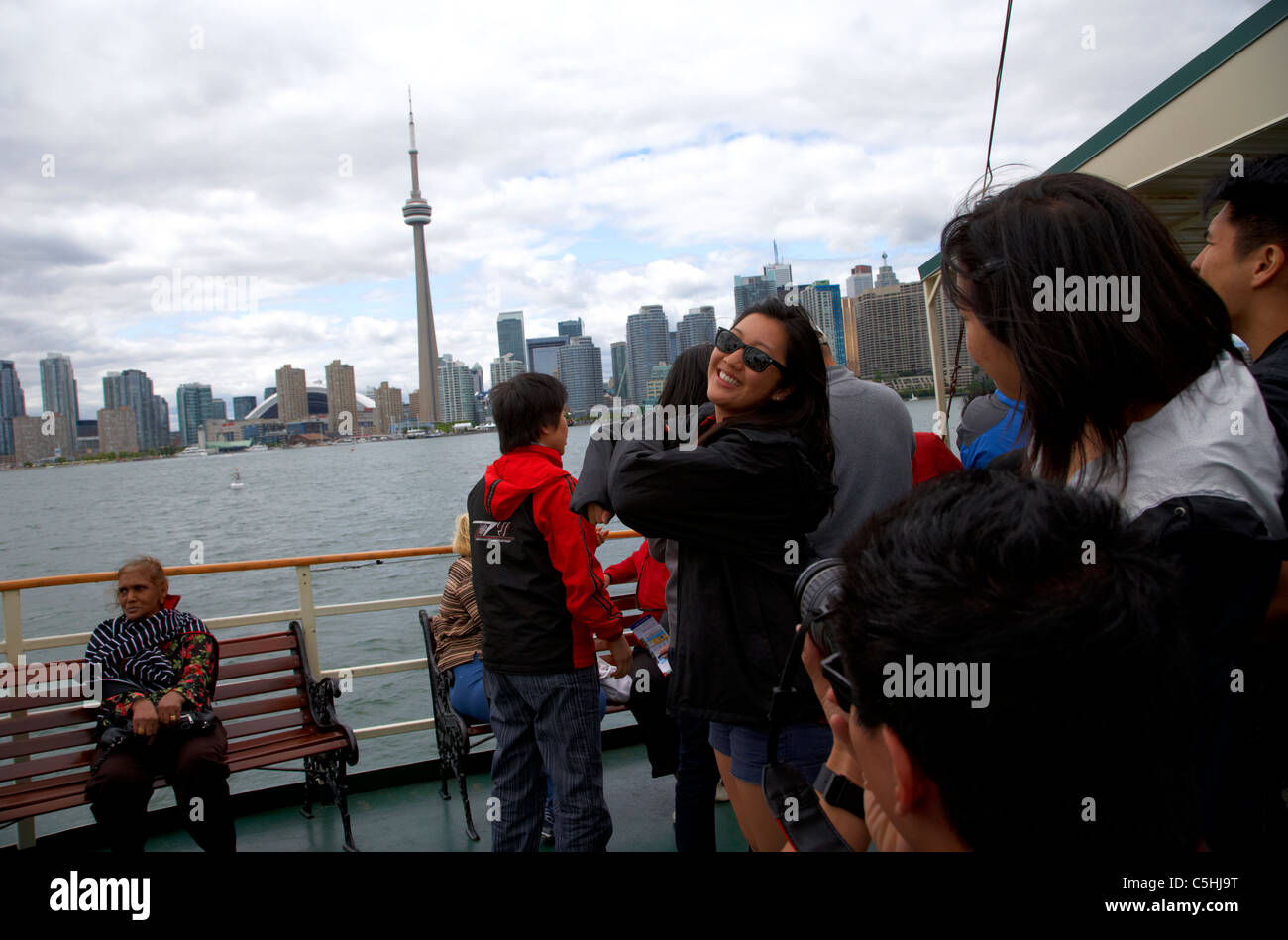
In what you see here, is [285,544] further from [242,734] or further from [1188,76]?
[1188,76]

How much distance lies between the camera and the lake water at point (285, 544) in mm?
12164

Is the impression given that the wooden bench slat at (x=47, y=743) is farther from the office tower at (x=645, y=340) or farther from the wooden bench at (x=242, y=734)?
the office tower at (x=645, y=340)

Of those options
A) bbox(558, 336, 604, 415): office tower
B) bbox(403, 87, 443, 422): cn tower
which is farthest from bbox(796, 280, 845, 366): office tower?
bbox(403, 87, 443, 422): cn tower

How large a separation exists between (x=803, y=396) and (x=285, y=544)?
121 ft

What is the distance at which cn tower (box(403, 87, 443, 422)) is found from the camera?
92831 millimetres

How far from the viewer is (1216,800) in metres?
0.99

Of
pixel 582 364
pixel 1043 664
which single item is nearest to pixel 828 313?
pixel 1043 664

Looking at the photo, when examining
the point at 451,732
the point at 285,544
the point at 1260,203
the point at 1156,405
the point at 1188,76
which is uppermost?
the point at 1188,76

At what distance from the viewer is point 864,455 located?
2625 mm

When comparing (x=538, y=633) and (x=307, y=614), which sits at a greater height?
(x=538, y=633)

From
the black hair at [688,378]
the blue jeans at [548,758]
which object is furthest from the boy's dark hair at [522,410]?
the blue jeans at [548,758]
